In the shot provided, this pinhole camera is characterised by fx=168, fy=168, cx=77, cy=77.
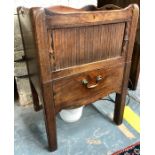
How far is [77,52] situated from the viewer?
782 millimetres

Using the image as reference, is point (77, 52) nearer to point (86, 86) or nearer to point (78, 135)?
point (86, 86)

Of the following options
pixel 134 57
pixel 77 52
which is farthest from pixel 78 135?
pixel 134 57

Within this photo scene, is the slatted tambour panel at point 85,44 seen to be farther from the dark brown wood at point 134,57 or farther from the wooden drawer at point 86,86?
the dark brown wood at point 134,57

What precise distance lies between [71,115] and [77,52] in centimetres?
58

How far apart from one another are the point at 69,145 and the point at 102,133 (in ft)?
0.80

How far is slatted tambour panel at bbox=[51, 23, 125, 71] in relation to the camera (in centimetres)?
72

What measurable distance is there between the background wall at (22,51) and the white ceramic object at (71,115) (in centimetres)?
37

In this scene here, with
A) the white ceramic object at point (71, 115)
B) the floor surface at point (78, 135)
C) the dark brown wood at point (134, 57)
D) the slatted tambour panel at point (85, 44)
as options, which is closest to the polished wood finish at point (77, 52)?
the slatted tambour panel at point (85, 44)

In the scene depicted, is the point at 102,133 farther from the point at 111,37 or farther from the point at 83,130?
the point at 111,37

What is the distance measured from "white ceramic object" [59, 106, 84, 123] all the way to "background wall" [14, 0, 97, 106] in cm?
37

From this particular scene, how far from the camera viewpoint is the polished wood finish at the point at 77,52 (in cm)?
68
